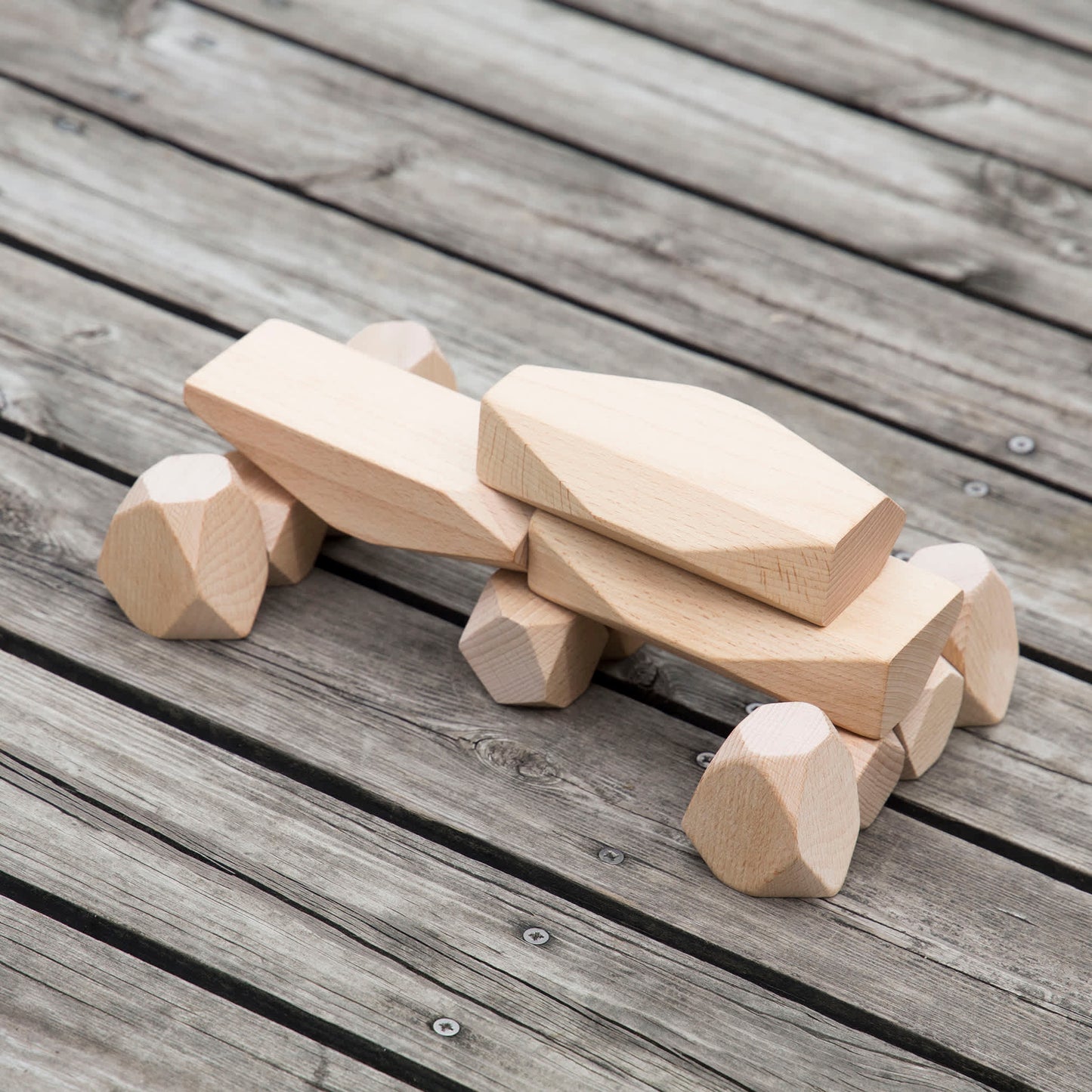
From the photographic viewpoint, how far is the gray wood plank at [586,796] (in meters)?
1.17

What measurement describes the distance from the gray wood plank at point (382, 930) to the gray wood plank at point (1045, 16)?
1.83 meters

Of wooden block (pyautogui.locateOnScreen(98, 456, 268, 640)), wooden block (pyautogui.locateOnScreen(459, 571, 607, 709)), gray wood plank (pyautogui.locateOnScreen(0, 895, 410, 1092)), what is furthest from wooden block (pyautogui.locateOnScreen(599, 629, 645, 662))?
gray wood plank (pyautogui.locateOnScreen(0, 895, 410, 1092))

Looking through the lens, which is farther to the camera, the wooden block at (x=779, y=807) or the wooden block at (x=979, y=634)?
the wooden block at (x=979, y=634)

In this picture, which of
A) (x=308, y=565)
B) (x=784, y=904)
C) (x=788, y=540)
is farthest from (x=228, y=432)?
(x=784, y=904)

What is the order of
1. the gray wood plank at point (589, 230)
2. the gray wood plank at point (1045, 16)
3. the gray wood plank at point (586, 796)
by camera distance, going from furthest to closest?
the gray wood plank at point (1045, 16) < the gray wood plank at point (589, 230) < the gray wood plank at point (586, 796)

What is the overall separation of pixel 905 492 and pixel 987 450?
14 centimetres

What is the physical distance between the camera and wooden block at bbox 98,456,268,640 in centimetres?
127

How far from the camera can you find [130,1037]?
1085 mm

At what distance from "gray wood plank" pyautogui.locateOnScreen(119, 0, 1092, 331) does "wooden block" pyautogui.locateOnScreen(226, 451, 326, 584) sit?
926mm

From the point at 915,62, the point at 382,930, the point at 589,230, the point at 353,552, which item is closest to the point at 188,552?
the point at 353,552

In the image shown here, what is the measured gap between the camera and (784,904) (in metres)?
1.20

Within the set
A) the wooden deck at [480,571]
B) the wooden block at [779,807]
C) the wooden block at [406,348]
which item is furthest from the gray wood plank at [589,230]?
the wooden block at [779,807]

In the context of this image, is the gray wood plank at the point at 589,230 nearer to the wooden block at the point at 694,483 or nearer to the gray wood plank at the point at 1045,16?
the wooden block at the point at 694,483

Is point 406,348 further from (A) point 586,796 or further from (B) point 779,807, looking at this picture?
(B) point 779,807
